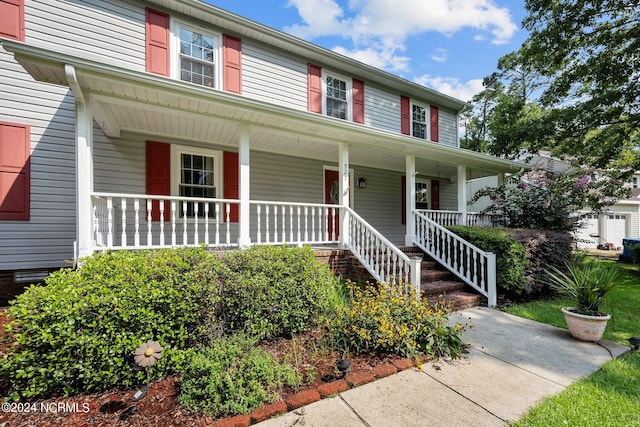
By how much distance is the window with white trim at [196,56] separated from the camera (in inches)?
250

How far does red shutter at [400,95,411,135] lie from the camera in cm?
965

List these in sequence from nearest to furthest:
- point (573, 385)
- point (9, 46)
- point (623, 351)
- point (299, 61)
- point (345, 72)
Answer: point (573, 385), point (9, 46), point (623, 351), point (299, 61), point (345, 72)

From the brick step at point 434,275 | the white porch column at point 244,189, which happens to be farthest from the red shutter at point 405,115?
the white porch column at point 244,189

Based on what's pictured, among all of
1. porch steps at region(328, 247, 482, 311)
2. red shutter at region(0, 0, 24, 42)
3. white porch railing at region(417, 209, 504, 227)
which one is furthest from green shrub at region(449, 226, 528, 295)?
red shutter at region(0, 0, 24, 42)

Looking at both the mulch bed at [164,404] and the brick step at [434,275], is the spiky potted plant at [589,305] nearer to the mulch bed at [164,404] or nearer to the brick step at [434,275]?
the brick step at [434,275]

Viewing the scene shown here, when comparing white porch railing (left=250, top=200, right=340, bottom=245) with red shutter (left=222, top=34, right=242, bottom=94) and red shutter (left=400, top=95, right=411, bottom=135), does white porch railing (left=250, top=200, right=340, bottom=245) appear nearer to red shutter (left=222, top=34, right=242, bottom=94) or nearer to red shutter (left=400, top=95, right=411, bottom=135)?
red shutter (left=222, top=34, right=242, bottom=94)

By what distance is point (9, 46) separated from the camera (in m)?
3.08

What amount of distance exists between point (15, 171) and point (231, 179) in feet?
12.2

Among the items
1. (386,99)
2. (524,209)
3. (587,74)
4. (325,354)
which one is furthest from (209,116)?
(587,74)

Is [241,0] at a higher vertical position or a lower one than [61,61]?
higher

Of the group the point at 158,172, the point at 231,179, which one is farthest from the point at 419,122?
the point at 158,172

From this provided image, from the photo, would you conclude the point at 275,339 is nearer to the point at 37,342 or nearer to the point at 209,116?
the point at 37,342

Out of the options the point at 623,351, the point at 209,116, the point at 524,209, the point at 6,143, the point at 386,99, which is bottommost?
the point at 623,351

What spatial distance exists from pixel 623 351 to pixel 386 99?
8.24m
